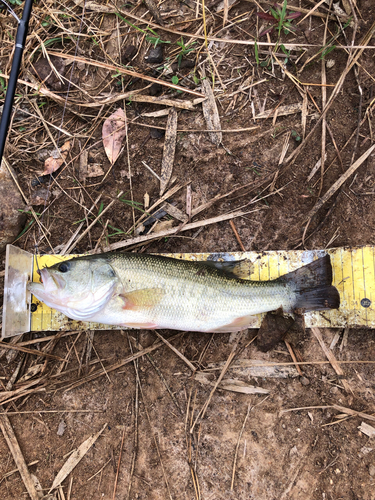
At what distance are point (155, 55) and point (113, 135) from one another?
43.4 inches

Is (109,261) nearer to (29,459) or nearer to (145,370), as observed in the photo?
(145,370)

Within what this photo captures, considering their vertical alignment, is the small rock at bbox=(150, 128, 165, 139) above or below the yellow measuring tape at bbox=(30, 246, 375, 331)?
above

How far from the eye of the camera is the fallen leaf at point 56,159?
4094 mm

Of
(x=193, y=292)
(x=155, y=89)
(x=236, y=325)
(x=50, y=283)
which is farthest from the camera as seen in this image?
(x=155, y=89)

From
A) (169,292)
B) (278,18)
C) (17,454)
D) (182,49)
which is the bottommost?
(17,454)

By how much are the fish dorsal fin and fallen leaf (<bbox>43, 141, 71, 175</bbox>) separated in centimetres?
229

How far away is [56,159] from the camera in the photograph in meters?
4.12

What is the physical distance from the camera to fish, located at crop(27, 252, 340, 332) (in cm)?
323

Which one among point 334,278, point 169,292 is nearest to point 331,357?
point 334,278

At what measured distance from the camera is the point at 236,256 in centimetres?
379

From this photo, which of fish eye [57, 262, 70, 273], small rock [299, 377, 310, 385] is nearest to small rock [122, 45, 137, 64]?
fish eye [57, 262, 70, 273]

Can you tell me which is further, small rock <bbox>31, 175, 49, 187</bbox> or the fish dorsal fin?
small rock <bbox>31, 175, 49, 187</bbox>

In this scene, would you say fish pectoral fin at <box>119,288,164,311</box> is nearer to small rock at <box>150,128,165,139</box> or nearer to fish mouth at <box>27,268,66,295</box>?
fish mouth at <box>27,268,66,295</box>

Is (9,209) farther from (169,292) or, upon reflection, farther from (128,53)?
(128,53)
